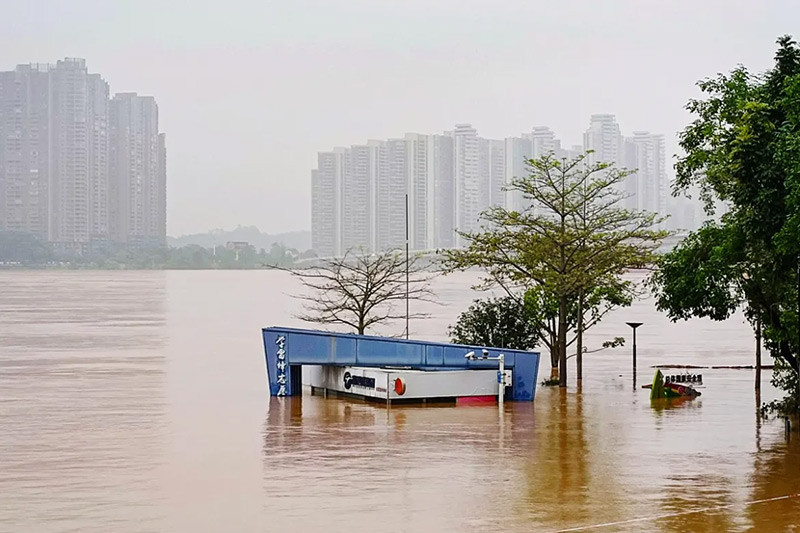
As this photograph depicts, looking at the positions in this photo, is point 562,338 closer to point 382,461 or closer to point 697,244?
point 697,244

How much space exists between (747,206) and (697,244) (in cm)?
462

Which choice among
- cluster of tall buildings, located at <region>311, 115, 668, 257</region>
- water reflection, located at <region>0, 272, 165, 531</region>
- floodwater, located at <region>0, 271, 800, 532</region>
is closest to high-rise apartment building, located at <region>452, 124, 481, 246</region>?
cluster of tall buildings, located at <region>311, 115, 668, 257</region>

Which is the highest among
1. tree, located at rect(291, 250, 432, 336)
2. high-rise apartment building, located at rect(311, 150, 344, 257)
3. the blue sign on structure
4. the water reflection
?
high-rise apartment building, located at rect(311, 150, 344, 257)

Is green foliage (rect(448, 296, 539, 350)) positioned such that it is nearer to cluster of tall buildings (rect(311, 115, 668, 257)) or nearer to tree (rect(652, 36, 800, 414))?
tree (rect(652, 36, 800, 414))

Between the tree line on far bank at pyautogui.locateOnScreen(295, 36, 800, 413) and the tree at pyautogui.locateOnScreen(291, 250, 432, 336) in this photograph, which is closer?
the tree line on far bank at pyautogui.locateOnScreen(295, 36, 800, 413)

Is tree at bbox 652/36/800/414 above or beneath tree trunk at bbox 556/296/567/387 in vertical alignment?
above

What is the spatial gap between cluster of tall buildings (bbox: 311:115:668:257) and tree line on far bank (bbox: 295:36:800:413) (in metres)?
63.2

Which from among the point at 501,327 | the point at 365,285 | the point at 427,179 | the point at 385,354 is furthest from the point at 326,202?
the point at 385,354

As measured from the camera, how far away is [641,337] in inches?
3081

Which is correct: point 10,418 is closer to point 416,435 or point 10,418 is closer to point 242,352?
point 416,435

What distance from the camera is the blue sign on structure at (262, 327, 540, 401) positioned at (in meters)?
27.5

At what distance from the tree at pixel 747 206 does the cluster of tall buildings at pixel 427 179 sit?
7242 centimetres

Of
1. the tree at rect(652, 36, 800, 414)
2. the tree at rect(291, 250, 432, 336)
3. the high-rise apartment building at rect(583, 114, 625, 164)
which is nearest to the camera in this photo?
the tree at rect(652, 36, 800, 414)

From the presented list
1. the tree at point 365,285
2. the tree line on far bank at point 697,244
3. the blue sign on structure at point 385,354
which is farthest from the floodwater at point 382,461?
the tree at point 365,285
